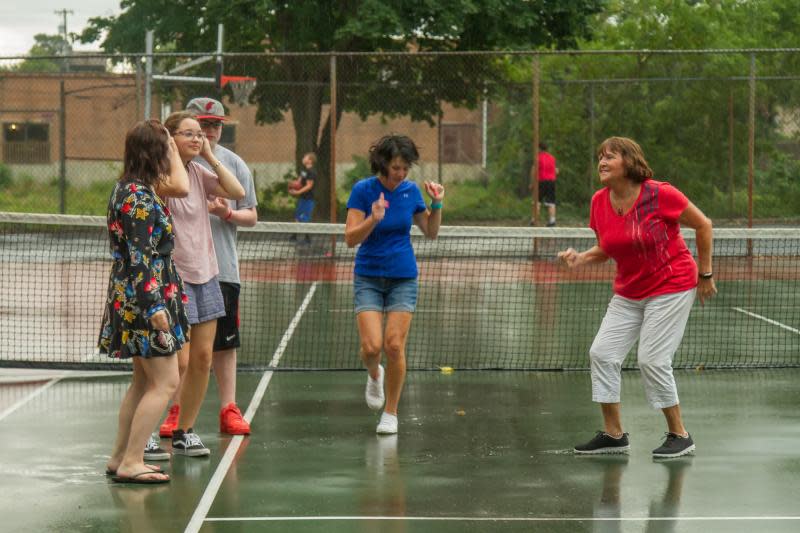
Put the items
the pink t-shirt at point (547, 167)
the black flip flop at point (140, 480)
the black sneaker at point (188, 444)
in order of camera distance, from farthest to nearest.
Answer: the pink t-shirt at point (547, 167) → the black sneaker at point (188, 444) → the black flip flop at point (140, 480)

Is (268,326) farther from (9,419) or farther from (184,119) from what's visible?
(184,119)

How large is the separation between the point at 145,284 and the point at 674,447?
10.0 feet

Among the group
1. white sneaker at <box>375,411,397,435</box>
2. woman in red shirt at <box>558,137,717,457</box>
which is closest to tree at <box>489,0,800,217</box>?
white sneaker at <box>375,411,397,435</box>

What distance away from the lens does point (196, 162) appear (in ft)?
24.7

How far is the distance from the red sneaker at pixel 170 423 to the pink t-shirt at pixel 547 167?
52.7 ft

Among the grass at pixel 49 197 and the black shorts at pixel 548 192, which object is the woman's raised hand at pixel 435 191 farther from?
the grass at pixel 49 197

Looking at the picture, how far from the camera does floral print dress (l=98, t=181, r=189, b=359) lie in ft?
21.3

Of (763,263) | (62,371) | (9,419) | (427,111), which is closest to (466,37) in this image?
(427,111)

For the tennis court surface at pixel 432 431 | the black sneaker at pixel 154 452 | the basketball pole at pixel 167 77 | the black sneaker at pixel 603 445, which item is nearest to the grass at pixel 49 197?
the basketball pole at pixel 167 77

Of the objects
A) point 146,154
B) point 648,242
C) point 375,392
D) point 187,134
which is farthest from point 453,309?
point 146,154

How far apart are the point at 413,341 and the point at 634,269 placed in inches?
197

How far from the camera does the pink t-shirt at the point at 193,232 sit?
23.7 ft

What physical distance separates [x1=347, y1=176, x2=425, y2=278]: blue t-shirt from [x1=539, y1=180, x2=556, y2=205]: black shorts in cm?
1579

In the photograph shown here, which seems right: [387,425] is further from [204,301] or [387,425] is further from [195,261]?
[195,261]
